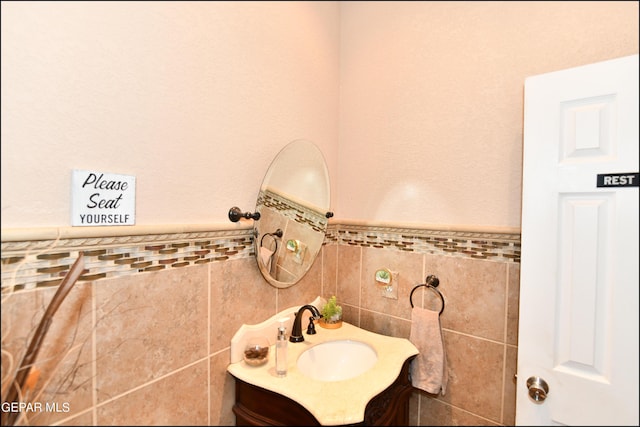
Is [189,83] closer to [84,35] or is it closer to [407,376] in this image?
[84,35]

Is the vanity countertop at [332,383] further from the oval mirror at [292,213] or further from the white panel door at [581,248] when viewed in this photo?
the white panel door at [581,248]

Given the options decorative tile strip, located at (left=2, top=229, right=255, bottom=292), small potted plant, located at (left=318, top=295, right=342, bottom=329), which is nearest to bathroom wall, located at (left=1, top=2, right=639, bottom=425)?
decorative tile strip, located at (left=2, top=229, right=255, bottom=292)

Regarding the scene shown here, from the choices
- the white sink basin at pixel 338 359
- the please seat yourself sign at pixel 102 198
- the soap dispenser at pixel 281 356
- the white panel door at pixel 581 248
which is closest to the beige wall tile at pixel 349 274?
the white sink basin at pixel 338 359

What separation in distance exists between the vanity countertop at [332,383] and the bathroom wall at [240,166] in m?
0.14

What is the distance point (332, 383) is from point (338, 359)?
33 centimetres

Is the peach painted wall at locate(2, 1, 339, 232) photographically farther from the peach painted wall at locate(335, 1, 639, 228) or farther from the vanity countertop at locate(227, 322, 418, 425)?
the vanity countertop at locate(227, 322, 418, 425)

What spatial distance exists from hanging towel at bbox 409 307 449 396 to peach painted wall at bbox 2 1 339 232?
84 cm

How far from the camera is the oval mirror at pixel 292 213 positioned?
48.1 inches

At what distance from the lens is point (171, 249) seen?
3.13 feet

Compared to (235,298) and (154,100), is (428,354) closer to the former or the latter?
(235,298)

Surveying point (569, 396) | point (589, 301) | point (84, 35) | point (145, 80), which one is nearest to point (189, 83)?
point (145, 80)

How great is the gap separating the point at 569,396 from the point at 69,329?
1339mm

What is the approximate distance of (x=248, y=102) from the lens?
1.16 m

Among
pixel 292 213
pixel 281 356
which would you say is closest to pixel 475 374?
pixel 281 356
